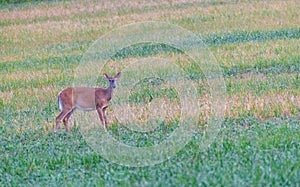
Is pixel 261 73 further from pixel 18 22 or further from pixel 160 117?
pixel 18 22

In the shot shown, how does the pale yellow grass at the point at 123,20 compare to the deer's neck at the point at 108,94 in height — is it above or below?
above

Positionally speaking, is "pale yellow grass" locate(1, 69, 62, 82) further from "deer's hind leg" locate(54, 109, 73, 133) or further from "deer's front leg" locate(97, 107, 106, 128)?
"deer's front leg" locate(97, 107, 106, 128)

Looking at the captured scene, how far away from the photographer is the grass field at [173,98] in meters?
7.39

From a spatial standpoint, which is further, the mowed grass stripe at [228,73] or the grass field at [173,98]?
the mowed grass stripe at [228,73]

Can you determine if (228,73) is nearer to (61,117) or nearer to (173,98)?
(173,98)

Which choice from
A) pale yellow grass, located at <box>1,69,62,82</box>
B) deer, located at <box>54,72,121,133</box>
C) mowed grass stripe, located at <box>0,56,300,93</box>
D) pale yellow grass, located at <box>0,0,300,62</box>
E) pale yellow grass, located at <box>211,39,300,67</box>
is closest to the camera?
deer, located at <box>54,72,121,133</box>

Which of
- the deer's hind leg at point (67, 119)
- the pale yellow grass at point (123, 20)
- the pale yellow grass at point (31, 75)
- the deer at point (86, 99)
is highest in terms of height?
the pale yellow grass at point (123, 20)

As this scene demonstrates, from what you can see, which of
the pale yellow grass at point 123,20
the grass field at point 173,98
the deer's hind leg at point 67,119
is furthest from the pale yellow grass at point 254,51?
the deer's hind leg at point 67,119

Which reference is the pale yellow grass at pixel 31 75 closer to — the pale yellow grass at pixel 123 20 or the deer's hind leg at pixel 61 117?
the pale yellow grass at pixel 123 20

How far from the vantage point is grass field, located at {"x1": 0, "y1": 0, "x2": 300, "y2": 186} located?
7.39 m

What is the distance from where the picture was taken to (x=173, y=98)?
35.5ft

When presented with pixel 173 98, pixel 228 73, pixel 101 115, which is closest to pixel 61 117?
pixel 101 115

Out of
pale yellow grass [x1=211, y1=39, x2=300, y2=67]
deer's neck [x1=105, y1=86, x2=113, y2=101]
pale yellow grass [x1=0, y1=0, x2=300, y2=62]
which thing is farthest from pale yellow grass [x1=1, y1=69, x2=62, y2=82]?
deer's neck [x1=105, y1=86, x2=113, y2=101]

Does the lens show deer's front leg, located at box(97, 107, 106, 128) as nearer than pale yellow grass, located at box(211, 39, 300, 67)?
Yes
